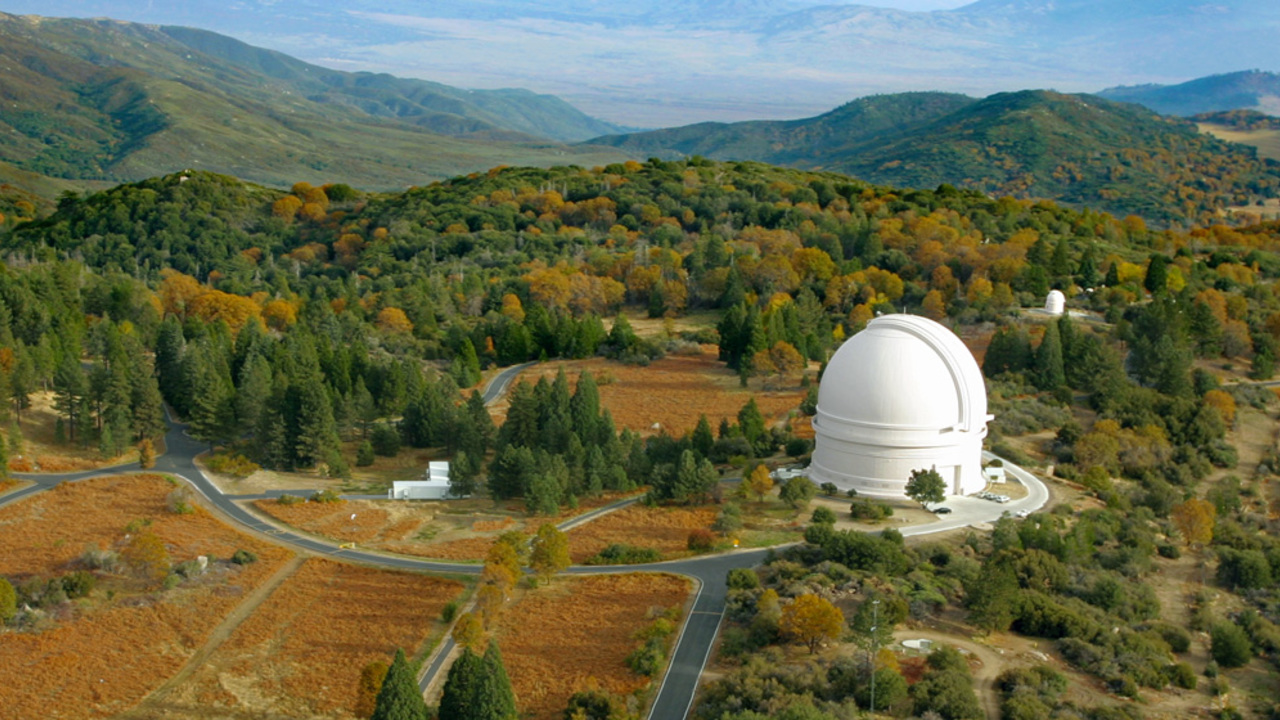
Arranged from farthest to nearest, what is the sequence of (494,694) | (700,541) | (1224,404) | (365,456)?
(1224,404)
(365,456)
(700,541)
(494,694)

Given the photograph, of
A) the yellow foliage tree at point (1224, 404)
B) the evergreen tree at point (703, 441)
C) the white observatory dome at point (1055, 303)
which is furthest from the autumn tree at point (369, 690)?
the white observatory dome at point (1055, 303)

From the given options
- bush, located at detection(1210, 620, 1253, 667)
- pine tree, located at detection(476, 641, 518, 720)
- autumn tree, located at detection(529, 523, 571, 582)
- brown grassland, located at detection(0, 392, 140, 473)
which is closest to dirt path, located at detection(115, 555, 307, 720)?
autumn tree, located at detection(529, 523, 571, 582)

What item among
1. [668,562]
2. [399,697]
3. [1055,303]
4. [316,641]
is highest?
[1055,303]

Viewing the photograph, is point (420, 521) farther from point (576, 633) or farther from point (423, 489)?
point (576, 633)

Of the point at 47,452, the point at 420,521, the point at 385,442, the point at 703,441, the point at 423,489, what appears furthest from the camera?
the point at 385,442

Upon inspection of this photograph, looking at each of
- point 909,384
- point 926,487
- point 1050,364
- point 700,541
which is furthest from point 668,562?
point 1050,364

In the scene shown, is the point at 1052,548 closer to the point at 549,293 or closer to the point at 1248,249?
the point at 549,293
